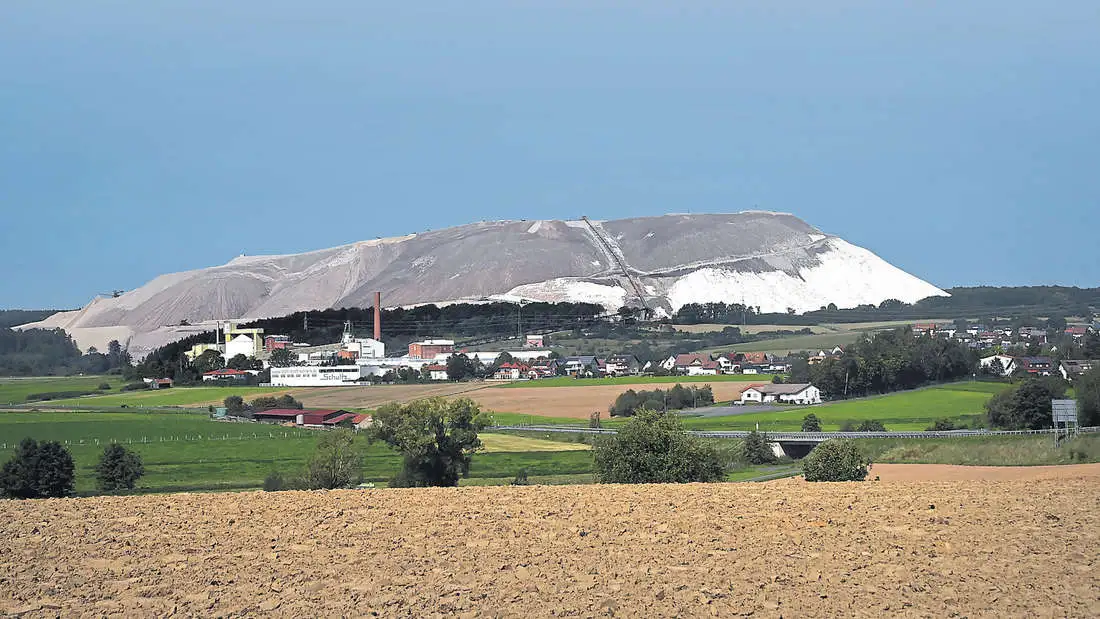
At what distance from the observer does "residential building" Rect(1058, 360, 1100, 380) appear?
5688 centimetres

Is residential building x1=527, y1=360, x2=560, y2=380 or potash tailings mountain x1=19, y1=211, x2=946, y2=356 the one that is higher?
potash tailings mountain x1=19, y1=211, x2=946, y2=356

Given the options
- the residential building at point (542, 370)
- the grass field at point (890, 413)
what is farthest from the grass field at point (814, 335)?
the grass field at point (890, 413)

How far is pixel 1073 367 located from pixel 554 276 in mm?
73158

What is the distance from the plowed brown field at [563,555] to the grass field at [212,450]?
14984 millimetres

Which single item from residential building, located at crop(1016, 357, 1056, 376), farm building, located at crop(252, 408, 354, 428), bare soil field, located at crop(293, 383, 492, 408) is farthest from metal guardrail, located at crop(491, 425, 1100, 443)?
residential building, located at crop(1016, 357, 1056, 376)

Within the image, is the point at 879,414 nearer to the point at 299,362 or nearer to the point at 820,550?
the point at 299,362

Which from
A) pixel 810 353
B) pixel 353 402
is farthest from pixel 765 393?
pixel 353 402

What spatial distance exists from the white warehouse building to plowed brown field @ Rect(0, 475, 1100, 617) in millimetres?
48776

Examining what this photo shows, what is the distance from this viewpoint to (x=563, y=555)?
38.7ft

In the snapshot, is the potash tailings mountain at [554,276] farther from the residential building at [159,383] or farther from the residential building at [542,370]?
the residential building at [159,383]

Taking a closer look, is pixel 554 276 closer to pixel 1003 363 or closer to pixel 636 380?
pixel 636 380

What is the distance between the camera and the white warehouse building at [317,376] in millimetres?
65250

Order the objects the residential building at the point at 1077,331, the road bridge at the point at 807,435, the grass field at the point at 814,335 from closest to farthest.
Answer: the road bridge at the point at 807,435 < the grass field at the point at 814,335 < the residential building at the point at 1077,331

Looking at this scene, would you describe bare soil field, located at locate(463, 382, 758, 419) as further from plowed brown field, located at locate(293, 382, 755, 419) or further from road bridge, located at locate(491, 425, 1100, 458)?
road bridge, located at locate(491, 425, 1100, 458)
